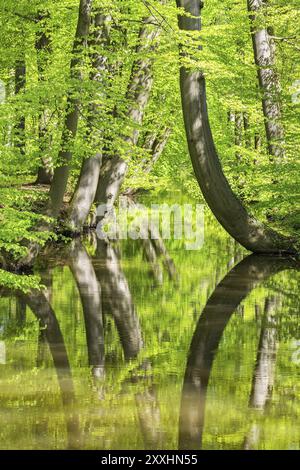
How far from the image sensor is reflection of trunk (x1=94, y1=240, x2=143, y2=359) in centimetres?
1010

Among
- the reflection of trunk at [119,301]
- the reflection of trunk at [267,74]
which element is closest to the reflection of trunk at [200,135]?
the reflection of trunk at [119,301]

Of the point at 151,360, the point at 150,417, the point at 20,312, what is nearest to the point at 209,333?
the point at 151,360

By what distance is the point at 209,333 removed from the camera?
10531 mm

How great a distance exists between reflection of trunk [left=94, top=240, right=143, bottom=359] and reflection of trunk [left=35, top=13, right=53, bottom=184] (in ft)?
7.37

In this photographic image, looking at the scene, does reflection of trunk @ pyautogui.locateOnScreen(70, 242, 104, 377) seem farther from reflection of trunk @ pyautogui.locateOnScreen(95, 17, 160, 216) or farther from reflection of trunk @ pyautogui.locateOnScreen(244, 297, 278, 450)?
reflection of trunk @ pyautogui.locateOnScreen(95, 17, 160, 216)

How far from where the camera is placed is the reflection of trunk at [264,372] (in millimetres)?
6664

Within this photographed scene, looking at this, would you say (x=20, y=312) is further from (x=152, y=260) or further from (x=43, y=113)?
(x=152, y=260)

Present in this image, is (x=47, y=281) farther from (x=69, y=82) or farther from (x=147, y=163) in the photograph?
(x=147, y=163)

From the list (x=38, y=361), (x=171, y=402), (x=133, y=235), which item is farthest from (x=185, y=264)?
(x=171, y=402)

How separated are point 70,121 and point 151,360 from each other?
8505mm

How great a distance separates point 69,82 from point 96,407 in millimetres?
8924

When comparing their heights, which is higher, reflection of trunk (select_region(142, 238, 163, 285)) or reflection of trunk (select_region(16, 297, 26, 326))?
reflection of trunk (select_region(142, 238, 163, 285))

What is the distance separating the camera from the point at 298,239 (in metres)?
18.3

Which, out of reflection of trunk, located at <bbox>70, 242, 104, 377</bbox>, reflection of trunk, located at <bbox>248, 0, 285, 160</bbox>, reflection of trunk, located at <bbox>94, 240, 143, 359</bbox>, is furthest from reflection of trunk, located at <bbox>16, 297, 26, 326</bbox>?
reflection of trunk, located at <bbox>248, 0, 285, 160</bbox>
